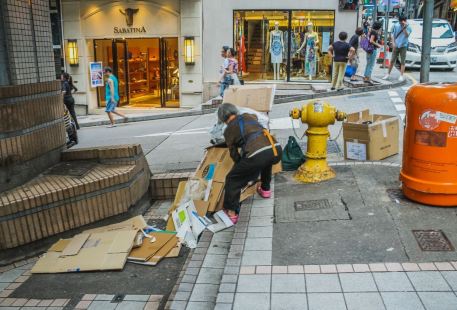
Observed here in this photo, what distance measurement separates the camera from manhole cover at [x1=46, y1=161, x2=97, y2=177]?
258 inches

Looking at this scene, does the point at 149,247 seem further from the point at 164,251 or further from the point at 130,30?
the point at 130,30

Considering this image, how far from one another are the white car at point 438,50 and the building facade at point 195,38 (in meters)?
3.69

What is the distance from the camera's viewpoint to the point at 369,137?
24.3 feet

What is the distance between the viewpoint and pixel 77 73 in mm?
19031

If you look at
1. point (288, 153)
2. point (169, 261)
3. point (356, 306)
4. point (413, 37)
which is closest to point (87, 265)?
point (169, 261)

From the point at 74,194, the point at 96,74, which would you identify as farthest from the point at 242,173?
the point at 96,74

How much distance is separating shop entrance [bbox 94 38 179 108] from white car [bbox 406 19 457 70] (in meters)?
9.63

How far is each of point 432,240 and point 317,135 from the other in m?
2.41

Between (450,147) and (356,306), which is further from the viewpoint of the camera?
(450,147)

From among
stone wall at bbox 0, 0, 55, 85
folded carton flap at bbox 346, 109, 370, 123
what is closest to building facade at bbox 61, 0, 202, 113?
stone wall at bbox 0, 0, 55, 85

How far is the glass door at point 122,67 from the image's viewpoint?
63.6ft

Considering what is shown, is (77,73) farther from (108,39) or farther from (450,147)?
(450,147)

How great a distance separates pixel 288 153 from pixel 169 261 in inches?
112

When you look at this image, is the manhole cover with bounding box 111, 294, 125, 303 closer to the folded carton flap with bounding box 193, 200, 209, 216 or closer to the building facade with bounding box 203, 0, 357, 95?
the folded carton flap with bounding box 193, 200, 209, 216
